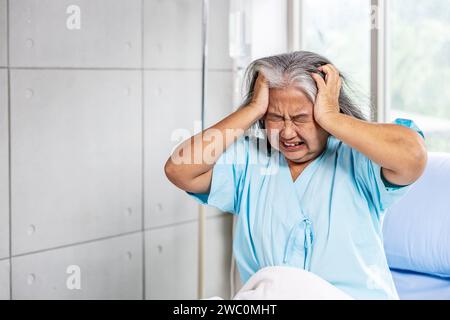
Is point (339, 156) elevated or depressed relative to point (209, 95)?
depressed

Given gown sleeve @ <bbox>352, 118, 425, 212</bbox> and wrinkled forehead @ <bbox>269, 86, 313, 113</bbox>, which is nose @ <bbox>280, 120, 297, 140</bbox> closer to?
wrinkled forehead @ <bbox>269, 86, 313, 113</bbox>

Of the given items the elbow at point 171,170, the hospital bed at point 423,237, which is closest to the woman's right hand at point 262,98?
the elbow at point 171,170

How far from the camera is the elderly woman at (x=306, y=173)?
1.69m

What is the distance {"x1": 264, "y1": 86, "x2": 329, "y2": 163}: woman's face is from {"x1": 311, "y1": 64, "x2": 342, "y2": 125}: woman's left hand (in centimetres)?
3

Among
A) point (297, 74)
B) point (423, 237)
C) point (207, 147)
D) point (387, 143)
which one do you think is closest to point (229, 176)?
point (207, 147)

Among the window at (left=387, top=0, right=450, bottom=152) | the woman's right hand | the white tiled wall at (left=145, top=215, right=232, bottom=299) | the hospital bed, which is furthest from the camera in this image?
the white tiled wall at (left=145, top=215, right=232, bottom=299)

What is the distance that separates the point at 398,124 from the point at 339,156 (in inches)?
7.8

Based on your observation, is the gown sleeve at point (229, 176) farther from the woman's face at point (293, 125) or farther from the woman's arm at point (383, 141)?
the woman's arm at point (383, 141)

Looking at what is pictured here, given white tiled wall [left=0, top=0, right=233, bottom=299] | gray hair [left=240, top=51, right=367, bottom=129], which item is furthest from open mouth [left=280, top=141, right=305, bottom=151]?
white tiled wall [left=0, top=0, right=233, bottom=299]

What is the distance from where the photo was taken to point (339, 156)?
1825mm

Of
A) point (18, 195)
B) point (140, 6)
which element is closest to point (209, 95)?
point (140, 6)

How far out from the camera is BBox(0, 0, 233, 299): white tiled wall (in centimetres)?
216

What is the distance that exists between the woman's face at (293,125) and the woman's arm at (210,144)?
34 millimetres
